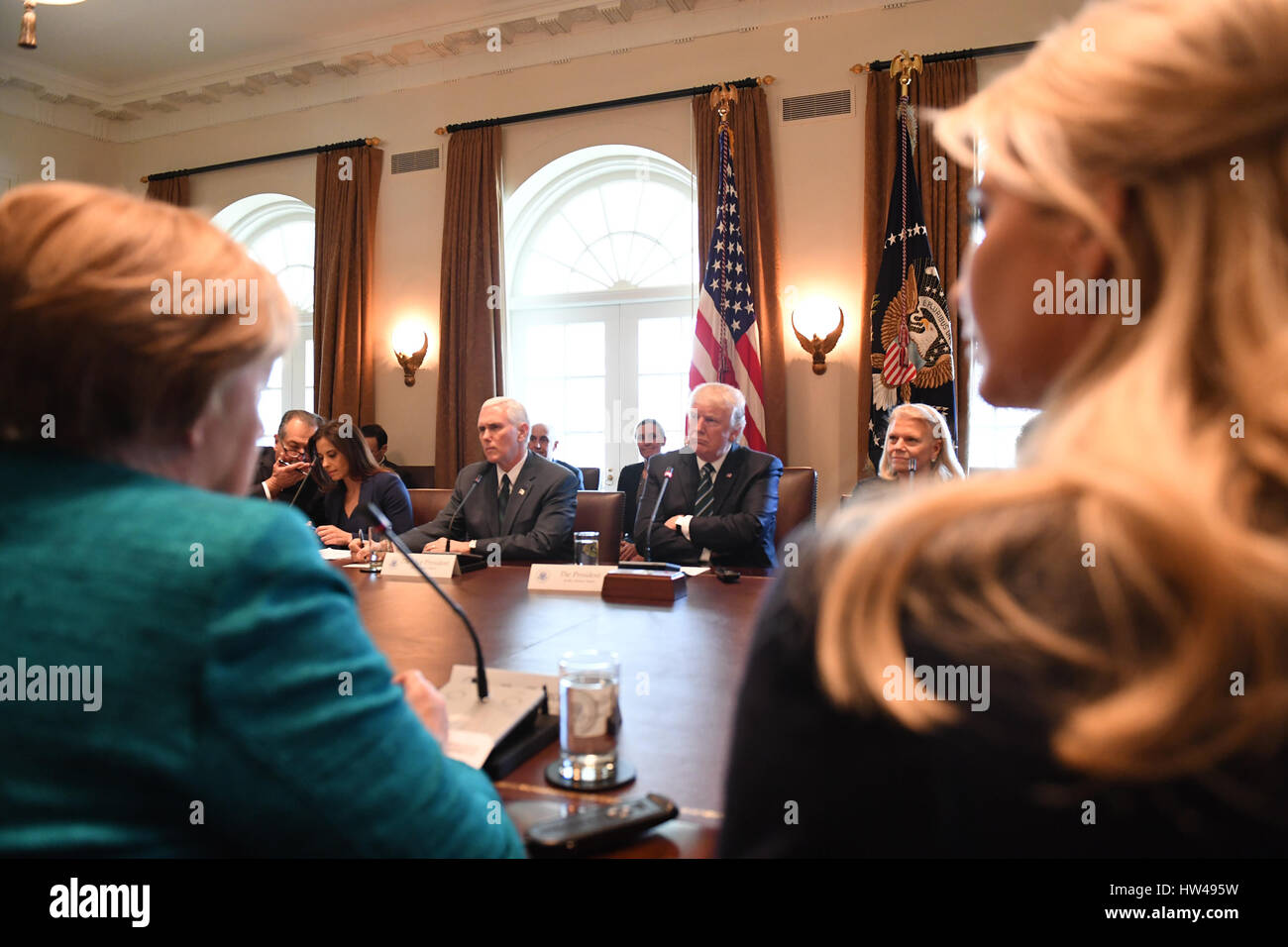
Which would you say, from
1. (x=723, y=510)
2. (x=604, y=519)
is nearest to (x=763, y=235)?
(x=723, y=510)

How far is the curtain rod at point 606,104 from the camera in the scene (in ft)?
18.1

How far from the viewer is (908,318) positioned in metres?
4.93

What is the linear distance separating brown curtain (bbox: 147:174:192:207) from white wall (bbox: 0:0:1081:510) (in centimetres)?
15

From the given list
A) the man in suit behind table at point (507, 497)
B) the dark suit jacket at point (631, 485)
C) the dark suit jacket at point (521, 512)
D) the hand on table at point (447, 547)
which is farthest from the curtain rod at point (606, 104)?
the hand on table at point (447, 547)

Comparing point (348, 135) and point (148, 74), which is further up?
point (148, 74)

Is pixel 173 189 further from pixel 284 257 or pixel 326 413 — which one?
pixel 326 413

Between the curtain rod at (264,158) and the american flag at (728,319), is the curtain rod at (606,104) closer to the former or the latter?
the american flag at (728,319)

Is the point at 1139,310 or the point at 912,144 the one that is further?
the point at 912,144

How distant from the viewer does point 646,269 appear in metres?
6.46

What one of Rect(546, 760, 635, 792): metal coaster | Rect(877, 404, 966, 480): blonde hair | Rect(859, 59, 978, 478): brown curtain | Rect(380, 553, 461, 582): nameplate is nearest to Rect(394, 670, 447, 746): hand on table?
Rect(546, 760, 635, 792): metal coaster

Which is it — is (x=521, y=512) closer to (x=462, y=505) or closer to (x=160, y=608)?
(x=462, y=505)

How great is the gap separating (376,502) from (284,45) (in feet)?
15.6
